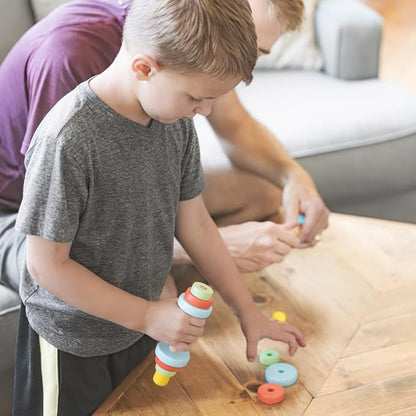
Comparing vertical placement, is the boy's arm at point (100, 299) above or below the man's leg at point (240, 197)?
above

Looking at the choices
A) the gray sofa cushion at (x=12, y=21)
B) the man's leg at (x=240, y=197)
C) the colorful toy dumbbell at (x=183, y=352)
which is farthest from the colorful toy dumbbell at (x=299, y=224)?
the gray sofa cushion at (x=12, y=21)

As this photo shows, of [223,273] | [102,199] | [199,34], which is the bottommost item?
[223,273]

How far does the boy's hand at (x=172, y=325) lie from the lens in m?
0.97

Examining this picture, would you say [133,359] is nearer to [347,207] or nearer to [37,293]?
[37,293]

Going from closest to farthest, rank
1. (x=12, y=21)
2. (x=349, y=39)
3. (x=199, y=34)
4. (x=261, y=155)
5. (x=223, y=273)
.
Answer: (x=199, y=34), (x=223, y=273), (x=261, y=155), (x=12, y=21), (x=349, y=39)

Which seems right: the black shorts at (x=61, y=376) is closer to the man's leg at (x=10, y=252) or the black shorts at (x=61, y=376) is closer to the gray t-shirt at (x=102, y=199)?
the gray t-shirt at (x=102, y=199)

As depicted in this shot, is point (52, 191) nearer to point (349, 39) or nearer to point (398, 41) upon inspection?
point (349, 39)

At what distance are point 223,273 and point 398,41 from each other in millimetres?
2583

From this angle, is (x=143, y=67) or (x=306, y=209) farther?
(x=306, y=209)

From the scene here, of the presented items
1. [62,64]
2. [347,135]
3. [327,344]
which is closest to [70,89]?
[62,64]

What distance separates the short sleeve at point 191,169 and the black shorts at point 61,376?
0.84ft

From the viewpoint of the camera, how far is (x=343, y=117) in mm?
1900

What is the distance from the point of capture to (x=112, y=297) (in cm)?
97

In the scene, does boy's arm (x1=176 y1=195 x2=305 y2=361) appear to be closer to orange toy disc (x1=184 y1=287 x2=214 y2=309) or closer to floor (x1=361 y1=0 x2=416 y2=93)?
orange toy disc (x1=184 y1=287 x2=214 y2=309)
